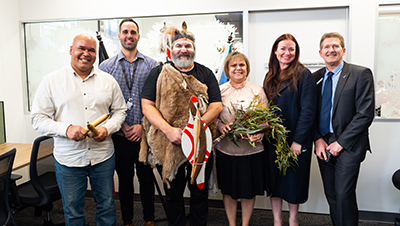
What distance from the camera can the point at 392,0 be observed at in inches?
113

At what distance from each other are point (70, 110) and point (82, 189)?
0.63 meters

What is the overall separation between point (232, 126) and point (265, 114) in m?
0.28

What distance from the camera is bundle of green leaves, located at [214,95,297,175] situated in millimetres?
2168

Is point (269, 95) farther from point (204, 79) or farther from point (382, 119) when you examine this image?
point (382, 119)

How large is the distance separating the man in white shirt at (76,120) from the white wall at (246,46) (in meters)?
1.48

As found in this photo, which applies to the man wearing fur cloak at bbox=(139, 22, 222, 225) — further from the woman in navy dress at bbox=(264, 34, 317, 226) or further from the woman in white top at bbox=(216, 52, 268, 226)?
the woman in navy dress at bbox=(264, 34, 317, 226)

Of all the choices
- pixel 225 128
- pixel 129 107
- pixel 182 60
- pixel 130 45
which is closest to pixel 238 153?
pixel 225 128

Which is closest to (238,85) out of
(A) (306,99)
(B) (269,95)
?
(B) (269,95)

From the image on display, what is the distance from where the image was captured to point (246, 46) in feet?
10.3

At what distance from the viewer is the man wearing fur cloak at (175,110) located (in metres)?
2.10

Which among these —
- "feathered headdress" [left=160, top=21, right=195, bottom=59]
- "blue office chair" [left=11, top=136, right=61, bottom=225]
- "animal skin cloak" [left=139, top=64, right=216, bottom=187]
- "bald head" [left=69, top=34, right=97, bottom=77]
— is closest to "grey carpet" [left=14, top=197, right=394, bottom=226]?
"blue office chair" [left=11, top=136, right=61, bottom=225]

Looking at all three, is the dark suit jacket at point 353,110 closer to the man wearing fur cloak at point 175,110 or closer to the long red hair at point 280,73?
the long red hair at point 280,73

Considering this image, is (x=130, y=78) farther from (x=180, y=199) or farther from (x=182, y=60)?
(x=180, y=199)

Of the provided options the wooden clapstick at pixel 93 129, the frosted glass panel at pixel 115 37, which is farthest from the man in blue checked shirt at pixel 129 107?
the frosted glass panel at pixel 115 37
